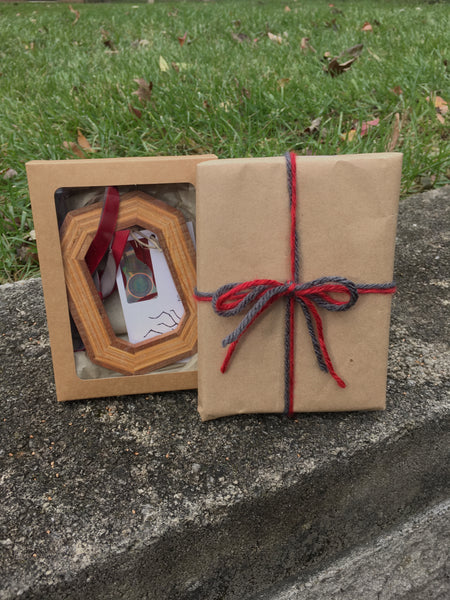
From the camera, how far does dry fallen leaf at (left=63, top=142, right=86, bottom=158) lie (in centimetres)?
182

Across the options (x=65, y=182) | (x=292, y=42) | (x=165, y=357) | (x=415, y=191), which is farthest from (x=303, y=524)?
(x=292, y=42)

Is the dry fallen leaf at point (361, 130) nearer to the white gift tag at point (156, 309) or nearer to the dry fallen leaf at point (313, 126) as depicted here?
the dry fallen leaf at point (313, 126)

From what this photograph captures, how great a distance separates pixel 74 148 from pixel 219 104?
571mm

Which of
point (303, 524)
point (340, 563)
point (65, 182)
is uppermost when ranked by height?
point (65, 182)

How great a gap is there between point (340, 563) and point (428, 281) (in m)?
0.75

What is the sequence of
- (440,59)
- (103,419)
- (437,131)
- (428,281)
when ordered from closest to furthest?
(103,419) < (428,281) < (437,131) < (440,59)

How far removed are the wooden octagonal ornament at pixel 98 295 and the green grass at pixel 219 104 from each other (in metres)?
0.71

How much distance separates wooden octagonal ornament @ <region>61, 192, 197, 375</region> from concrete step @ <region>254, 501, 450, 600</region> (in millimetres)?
453

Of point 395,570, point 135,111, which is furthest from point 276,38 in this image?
point 395,570

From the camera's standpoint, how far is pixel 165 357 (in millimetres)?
985

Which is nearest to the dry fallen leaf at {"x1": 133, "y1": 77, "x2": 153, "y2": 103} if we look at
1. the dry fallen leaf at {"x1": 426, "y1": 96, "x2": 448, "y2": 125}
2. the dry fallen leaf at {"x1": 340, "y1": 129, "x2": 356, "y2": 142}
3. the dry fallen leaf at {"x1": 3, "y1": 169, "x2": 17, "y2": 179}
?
the dry fallen leaf at {"x1": 3, "y1": 169, "x2": 17, "y2": 179}

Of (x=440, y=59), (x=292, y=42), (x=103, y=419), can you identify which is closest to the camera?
(x=103, y=419)

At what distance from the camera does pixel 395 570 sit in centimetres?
99

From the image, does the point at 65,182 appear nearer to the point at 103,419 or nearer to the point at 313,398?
the point at 103,419
